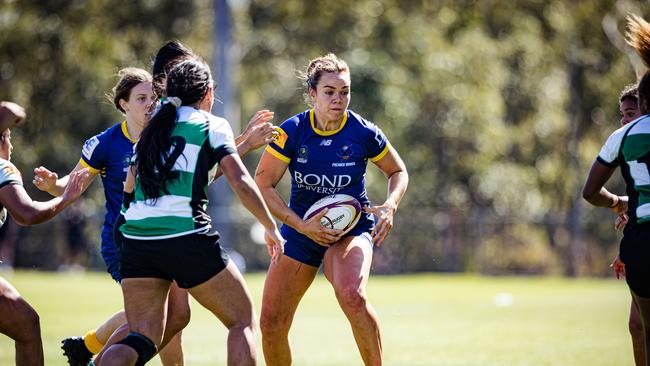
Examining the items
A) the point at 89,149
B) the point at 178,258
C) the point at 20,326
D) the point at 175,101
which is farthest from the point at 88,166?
the point at 178,258

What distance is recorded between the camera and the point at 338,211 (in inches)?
270

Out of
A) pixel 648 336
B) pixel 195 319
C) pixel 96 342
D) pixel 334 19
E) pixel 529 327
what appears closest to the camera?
pixel 648 336

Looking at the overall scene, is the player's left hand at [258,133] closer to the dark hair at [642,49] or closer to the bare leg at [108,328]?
the bare leg at [108,328]

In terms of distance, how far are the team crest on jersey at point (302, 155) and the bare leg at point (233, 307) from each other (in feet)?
5.21

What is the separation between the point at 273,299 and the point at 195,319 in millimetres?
7544

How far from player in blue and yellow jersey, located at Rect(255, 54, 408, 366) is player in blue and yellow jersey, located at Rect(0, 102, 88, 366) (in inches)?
62.7

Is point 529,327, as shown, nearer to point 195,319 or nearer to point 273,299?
point 195,319

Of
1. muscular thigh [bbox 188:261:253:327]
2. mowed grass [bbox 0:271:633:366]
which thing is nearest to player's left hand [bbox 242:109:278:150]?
muscular thigh [bbox 188:261:253:327]

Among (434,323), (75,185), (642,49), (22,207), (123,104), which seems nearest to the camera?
(22,207)

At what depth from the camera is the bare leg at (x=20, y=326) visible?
19.7 feet

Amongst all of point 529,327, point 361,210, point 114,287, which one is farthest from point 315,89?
point 114,287

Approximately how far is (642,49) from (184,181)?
9.52 feet

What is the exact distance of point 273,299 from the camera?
6902 mm

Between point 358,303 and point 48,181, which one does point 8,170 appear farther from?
point 358,303
